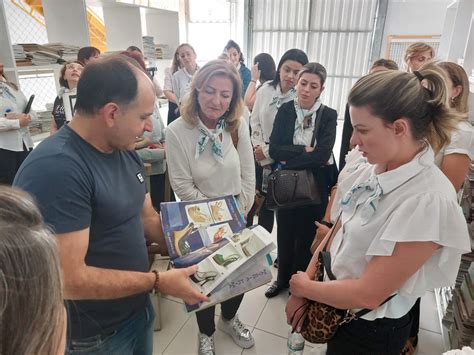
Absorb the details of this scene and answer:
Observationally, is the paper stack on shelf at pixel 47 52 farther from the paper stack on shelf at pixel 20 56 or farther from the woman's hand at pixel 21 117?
the woman's hand at pixel 21 117

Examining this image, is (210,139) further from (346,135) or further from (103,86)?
(346,135)

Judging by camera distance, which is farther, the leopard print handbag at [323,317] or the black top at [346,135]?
the black top at [346,135]

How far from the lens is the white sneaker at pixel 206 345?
184cm

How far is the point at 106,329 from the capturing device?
3.37ft

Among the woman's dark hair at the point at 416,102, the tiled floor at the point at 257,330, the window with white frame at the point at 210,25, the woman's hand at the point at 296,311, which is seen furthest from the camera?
the window with white frame at the point at 210,25

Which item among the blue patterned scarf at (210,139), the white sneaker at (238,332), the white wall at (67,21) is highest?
the white wall at (67,21)

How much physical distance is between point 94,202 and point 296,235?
1.65m

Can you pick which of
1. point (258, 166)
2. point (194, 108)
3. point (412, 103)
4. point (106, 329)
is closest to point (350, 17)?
point (258, 166)

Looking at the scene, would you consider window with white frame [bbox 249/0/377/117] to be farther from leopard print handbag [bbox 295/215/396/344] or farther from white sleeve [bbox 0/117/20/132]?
leopard print handbag [bbox 295/215/396/344]

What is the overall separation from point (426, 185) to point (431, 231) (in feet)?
0.44

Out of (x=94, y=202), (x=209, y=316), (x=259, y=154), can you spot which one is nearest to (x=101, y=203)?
(x=94, y=202)

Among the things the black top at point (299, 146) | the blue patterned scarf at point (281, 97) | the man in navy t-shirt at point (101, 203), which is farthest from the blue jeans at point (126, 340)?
the blue patterned scarf at point (281, 97)

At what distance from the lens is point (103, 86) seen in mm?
884

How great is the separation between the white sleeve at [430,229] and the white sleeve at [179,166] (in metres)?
1.00
